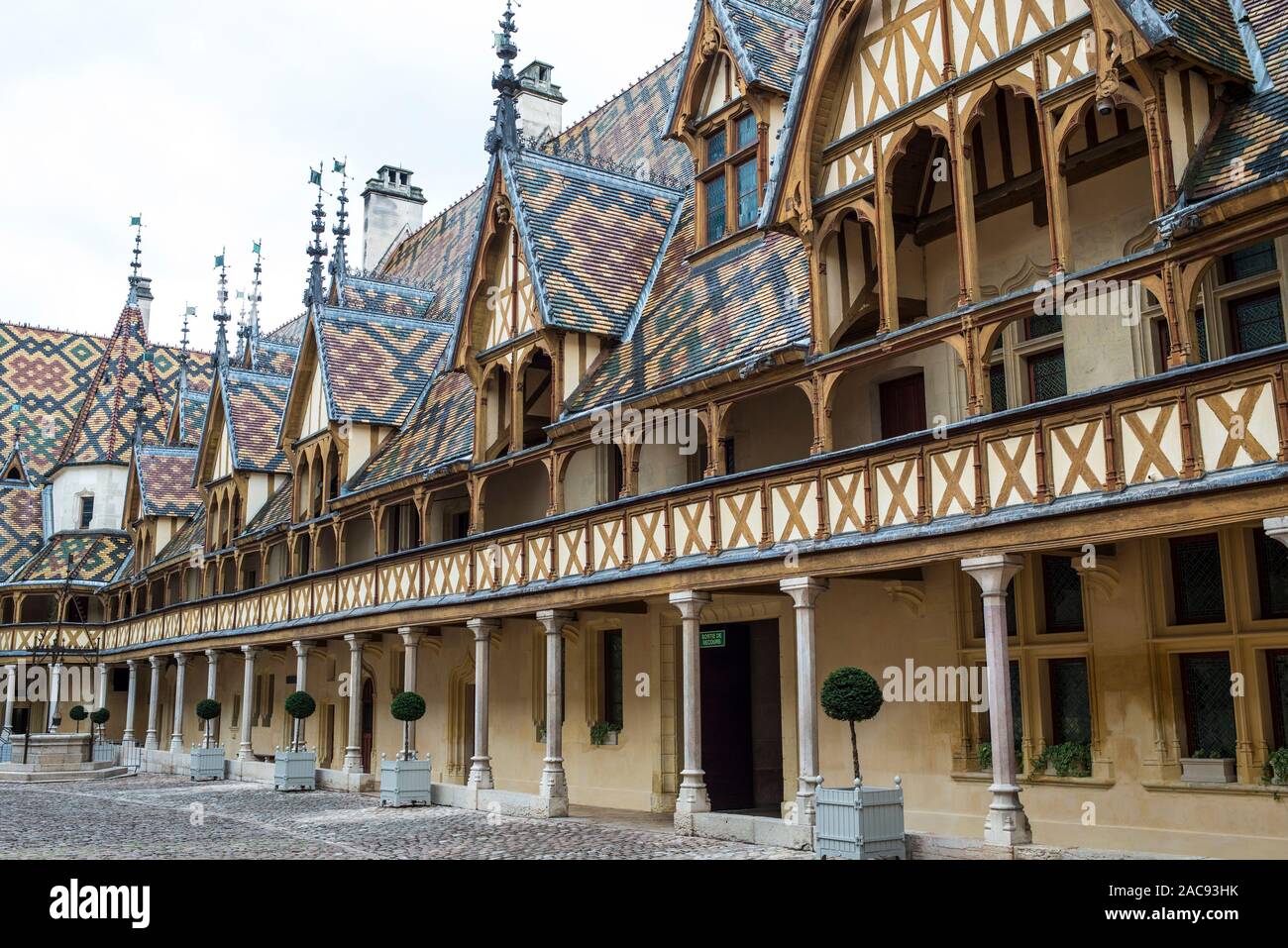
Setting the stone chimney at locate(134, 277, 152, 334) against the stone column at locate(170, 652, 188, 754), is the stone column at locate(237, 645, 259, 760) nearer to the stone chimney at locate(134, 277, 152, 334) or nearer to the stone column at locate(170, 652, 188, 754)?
the stone column at locate(170, 652, 188, 754)

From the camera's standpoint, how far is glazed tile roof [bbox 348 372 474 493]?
75.6 feet

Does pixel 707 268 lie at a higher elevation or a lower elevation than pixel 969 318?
higher

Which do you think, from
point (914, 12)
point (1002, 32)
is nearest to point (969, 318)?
point (1002, 32)

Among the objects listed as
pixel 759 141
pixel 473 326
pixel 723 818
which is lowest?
pixel 723 818

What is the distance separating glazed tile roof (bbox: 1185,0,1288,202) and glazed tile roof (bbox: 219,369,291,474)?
26.1 meters

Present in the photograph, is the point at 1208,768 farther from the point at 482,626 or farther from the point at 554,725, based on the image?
the point at 482,626

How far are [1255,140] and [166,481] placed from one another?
38.5 meters

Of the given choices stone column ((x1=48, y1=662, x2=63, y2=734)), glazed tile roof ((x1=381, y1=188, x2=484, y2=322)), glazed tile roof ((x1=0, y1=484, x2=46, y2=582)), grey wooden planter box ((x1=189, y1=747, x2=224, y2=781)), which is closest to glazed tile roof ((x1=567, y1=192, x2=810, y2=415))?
glazed tile roof ((x1=381, y1=188, x2=484, y2=322))

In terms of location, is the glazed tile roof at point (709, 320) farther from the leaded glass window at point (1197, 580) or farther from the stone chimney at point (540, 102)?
the stone chimney at point (540, 102)

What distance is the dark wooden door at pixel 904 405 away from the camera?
1628 cm

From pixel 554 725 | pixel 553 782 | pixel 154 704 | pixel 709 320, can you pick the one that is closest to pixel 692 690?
pixel 554 725

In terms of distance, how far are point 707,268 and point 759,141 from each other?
7.17ft

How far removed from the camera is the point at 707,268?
Answer: 20109mm

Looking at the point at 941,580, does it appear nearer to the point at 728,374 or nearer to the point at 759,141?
the point at 728,374
